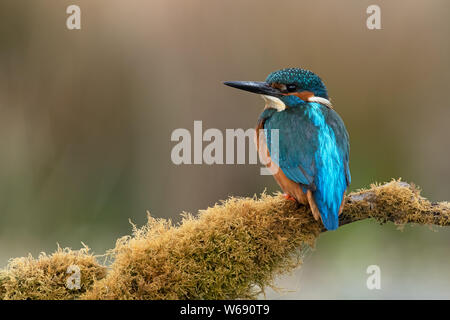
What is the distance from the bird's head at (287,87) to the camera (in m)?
2.88

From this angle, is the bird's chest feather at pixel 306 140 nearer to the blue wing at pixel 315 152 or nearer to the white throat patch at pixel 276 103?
the blue wing at pixel 315 152

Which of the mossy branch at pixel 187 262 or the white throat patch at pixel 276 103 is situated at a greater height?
the white throat patch at pixel 276 103

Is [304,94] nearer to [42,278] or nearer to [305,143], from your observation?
[305,143]

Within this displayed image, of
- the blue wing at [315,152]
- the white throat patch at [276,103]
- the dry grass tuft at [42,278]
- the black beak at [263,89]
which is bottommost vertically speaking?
the dry grass tuft at [42,278]

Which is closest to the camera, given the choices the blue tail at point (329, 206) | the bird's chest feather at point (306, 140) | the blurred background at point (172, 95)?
the blue tail at point (329, 206)

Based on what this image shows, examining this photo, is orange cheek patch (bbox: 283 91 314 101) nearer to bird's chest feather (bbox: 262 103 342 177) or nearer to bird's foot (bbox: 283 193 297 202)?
bird's chest feather (bbox: 262 103 342 177)

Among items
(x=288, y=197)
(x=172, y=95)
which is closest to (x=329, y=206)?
(x=288, y=197)

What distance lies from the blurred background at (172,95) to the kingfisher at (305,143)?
1527 millimetres

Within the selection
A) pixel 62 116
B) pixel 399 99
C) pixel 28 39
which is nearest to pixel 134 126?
pixel 62 116

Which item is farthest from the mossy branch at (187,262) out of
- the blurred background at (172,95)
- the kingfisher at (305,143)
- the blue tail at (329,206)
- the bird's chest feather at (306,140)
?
the blurred background at (172,95)

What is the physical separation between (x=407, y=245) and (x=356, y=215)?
1.85 m

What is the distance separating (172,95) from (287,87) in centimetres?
186

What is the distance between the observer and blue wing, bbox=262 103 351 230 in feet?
8.04

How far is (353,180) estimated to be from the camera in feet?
13.9
